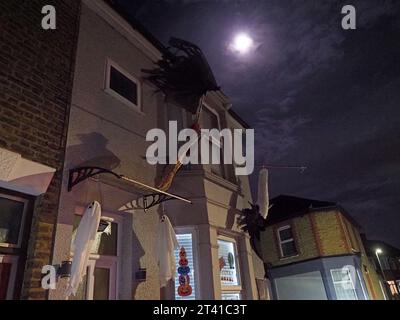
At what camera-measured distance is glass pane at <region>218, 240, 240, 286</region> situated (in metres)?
7.00

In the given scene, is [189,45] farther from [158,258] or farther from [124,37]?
[158,258]

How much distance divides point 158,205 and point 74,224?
198cm

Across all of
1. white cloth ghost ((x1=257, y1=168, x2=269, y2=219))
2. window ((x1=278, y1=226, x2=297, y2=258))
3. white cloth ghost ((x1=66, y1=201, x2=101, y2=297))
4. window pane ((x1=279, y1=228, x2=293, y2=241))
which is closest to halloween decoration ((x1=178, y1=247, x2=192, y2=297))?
white cloth ghost ((x1=66, y1=201, x2=101, y2=297))

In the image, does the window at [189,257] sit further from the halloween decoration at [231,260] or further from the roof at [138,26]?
the roof at [138,26]

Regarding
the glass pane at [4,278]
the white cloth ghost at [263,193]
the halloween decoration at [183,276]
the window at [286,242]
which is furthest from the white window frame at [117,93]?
the window at [286,242]

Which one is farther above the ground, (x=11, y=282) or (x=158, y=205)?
(x=158, y=205)

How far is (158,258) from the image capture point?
548 centimetres

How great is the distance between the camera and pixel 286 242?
19750 millimetres

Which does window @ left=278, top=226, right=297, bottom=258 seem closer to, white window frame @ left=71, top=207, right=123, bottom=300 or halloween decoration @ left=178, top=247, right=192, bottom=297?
halloween decoration @ left=178, top=247, right=192, bottom=297

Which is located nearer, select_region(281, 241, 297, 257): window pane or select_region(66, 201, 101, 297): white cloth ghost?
select_region(66, 201, 101, 297): white cloth ghost

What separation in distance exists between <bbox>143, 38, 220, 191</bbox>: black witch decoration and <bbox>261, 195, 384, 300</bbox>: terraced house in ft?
44.2
